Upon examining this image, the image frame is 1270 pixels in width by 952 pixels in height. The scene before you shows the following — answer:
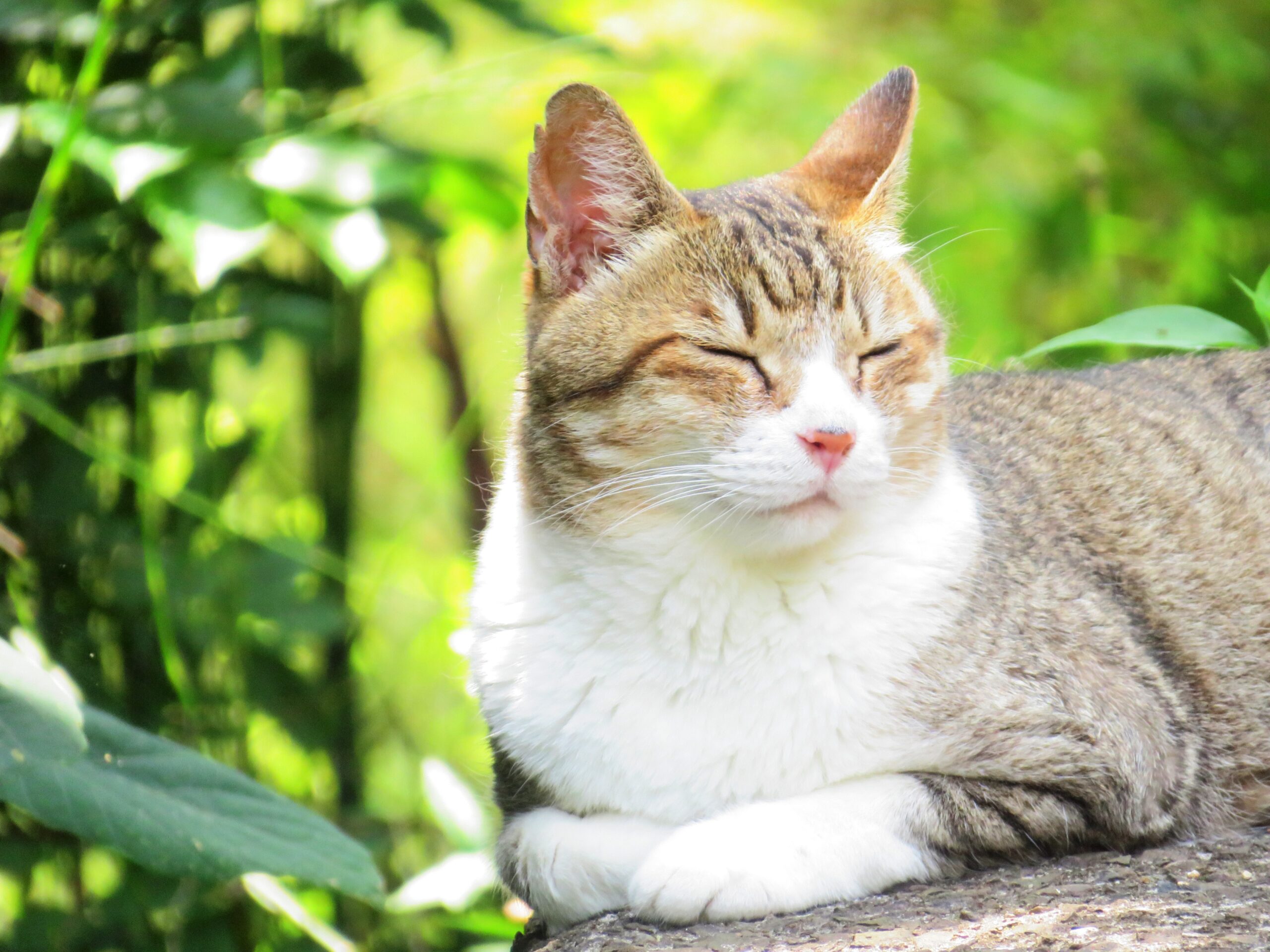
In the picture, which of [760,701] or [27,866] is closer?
[760,701]

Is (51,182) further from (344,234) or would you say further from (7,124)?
(344,234)

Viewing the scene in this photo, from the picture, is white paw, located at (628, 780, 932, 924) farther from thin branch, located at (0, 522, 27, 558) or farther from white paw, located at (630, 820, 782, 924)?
thin branch, located at (0, 522, 27, 558)

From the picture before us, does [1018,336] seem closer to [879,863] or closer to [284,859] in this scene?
[879,863]

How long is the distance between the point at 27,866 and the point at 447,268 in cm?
361

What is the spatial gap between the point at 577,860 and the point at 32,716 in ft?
3.39

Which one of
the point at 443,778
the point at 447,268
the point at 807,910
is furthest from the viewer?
the point at 447,268

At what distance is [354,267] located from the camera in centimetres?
321

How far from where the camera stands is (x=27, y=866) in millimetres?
3986

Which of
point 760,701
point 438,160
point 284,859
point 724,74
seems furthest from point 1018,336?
point 284,859

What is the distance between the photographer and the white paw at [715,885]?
227cm

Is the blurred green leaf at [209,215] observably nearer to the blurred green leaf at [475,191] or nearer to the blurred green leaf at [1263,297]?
the blurred green leaf at [475,191]

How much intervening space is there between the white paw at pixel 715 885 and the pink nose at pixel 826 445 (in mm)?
725

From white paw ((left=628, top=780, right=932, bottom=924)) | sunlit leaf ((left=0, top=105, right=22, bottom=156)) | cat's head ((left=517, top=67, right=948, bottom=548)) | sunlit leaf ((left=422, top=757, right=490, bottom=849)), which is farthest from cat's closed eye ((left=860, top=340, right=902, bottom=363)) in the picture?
sunlit leaf ((left=0, top=105, right=22, bottom=156))

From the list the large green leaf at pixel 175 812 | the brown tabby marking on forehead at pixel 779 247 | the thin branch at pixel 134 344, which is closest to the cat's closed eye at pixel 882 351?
the brown tabby marking on forehead at pixel 779 247
